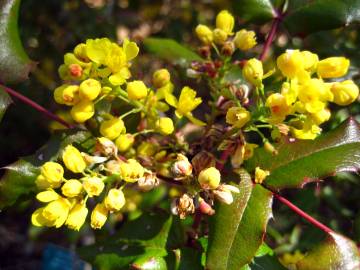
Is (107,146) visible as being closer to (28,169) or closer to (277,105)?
(28,169)

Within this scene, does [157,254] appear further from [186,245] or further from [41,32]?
[41,32]

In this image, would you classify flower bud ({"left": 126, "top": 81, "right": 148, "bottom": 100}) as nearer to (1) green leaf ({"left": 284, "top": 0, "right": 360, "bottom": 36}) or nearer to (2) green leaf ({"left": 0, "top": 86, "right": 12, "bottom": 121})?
(2) green leaf ({"left": 0, "top": 86, "right": 12, "bottom": 121})

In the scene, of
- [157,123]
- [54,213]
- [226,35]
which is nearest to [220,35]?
[226,35]

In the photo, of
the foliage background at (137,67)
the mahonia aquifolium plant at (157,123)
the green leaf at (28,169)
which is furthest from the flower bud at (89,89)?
the foliage background at (137,67)

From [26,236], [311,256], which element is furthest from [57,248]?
[26,236]

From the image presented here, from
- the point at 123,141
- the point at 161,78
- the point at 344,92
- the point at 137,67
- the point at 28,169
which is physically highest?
the point at 344,92
